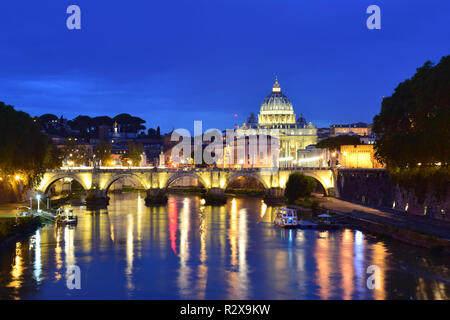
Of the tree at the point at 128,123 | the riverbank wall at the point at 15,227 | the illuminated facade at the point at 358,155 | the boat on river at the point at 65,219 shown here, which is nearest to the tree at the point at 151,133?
the tree at the point at 128,123

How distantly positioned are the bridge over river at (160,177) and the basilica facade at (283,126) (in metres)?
66.7

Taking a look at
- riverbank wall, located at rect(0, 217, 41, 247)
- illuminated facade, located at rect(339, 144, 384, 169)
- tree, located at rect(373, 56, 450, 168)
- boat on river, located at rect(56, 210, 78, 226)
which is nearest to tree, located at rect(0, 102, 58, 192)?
boat on river, located at rect(56, 210, 78, 226)

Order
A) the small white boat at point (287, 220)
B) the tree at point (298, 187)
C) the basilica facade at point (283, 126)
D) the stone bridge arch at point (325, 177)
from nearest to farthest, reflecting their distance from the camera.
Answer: the small white boat at point (287, 220), the tree at point (298, 187), the stone bridge arch at point (325, 177), the basilica facade at point (283, 126)

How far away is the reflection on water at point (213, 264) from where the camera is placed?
29453 mm

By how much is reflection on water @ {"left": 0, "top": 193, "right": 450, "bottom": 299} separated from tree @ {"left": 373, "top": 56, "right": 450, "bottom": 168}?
6569 millimetres

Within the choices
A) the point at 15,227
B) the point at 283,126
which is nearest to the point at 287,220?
the point at 15,227

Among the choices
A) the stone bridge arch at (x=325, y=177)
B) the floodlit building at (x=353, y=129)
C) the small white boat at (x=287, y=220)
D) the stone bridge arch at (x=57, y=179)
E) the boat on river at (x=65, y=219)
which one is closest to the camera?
the small white boat at (x=287, y=220)

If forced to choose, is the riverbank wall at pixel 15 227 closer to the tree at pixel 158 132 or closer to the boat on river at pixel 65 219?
the boat on river at pixel 65 219

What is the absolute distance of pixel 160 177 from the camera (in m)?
78.1

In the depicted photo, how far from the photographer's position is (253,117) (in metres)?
185

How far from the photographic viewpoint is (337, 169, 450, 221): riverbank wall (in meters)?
45.6

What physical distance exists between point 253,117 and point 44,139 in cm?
12939

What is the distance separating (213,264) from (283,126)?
136 metres
